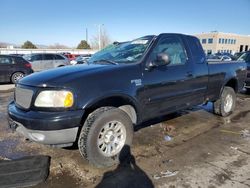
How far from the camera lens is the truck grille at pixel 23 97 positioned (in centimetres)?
316

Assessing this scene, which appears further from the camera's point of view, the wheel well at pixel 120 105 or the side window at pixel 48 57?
the side window at pixel 48 57

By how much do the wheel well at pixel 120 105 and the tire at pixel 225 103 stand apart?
2.93m

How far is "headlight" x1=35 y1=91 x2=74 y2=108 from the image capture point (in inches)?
117

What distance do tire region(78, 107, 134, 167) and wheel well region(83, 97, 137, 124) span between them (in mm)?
77

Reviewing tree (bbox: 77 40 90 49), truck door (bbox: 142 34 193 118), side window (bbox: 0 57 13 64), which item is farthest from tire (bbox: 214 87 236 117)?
tree (bbox: 77 40 90 49)

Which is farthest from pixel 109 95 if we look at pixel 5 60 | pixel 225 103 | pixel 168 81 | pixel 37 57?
pixel 37 57

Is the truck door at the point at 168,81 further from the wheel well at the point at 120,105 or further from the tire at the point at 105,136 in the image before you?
the tire at the point at 105,136

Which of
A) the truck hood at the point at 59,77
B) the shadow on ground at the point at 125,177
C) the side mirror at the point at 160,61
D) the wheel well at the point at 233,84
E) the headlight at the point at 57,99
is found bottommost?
the shadow on ground at the point at 125,177

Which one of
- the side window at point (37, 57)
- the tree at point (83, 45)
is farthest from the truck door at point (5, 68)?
the tree at point (83, 45)

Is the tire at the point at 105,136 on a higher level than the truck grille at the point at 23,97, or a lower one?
lower

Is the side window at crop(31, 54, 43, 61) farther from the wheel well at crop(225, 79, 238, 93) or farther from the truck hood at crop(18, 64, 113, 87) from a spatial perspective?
the truck hood at crop(18, 64, 113, 87)

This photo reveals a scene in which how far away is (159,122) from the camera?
18.2ft

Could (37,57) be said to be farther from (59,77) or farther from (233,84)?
(59,77)

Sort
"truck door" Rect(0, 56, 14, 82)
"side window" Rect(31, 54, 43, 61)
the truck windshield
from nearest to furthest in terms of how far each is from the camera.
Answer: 1. the truck windshield
2. "truck door" Rect(0, 56, 14, 82)
3. "side window" Rect(31, 54, 43, 61)
